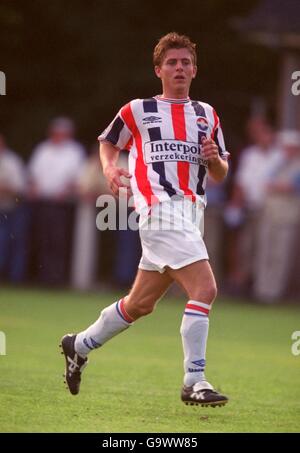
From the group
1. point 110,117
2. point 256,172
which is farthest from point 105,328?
point 110,117

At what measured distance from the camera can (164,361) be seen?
1016cm

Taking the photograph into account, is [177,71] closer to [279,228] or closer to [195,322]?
[195,322]

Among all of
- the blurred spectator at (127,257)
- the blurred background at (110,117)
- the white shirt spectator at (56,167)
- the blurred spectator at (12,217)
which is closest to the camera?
the blurred background at (110,117)

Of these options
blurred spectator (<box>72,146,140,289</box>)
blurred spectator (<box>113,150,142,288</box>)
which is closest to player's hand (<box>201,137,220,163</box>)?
blurred spectator (<box>72,146,140,289</box>)

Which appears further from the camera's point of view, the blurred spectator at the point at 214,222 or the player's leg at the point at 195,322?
the blurred spectator at the point at 214,222

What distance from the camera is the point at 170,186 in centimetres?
760

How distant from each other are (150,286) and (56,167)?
9596mm

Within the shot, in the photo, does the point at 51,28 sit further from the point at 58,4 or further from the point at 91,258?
the point at 91,258

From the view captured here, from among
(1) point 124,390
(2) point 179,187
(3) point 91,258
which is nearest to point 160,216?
(2) point 179,187

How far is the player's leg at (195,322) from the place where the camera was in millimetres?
7305

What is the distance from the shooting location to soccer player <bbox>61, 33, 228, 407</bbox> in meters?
7.43

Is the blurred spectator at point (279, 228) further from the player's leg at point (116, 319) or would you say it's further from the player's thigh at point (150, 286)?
the player's thigh at point (150, 286)

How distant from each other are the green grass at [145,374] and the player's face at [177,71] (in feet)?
5.92

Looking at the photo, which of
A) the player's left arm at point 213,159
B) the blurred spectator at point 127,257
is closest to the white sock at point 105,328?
the player's left arm at point 213,159
